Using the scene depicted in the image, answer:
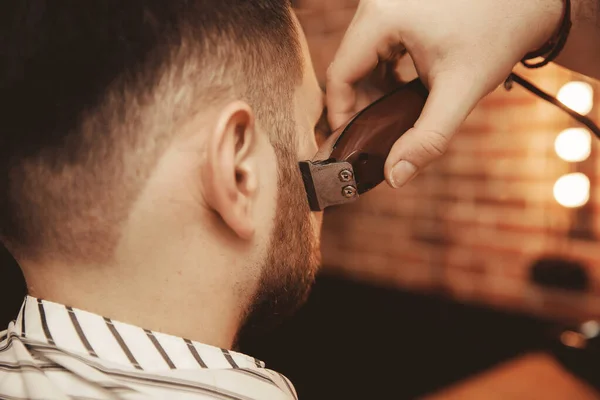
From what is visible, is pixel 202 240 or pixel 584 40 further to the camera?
pixel 584 40

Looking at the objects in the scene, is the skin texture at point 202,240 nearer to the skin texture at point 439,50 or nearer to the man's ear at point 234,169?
the man's ear at point 234,169

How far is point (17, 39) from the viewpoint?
1.96 ft

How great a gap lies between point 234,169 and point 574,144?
173 centimetres

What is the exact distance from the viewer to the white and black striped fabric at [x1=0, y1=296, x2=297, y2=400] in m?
0.60

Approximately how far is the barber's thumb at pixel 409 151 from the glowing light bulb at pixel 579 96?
135 centimetres

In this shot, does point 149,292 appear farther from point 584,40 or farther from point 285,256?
point 584,40

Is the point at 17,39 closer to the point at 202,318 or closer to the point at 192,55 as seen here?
the point at 192,55

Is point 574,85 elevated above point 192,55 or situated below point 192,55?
below

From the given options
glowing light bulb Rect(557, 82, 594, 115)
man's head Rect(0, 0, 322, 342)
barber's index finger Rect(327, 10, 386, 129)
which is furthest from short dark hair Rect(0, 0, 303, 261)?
glowing light bulb Rect(557, 82, 594, 115)

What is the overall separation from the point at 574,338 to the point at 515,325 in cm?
59

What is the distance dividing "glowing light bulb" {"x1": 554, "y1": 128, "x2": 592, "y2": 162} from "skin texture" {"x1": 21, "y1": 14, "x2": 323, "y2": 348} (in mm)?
1587

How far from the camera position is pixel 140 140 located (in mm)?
655

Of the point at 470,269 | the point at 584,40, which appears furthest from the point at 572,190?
the point at 584,40

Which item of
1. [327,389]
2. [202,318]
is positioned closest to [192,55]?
[202,318]
